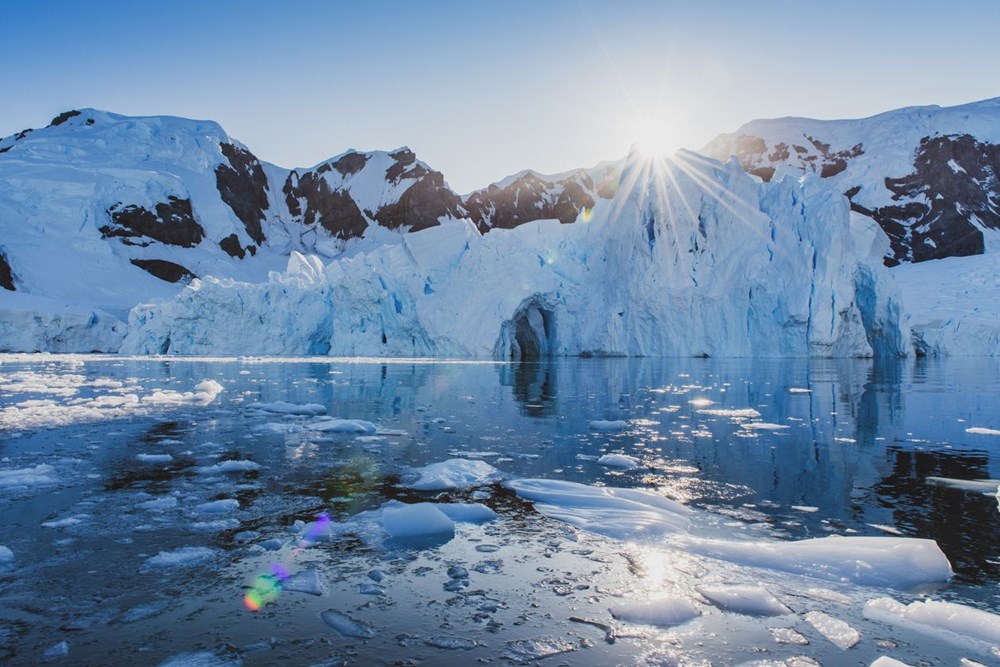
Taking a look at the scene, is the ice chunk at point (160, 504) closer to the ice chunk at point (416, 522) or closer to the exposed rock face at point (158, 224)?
the ice chunk at point (416, 522)

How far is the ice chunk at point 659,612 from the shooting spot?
10.1 feet

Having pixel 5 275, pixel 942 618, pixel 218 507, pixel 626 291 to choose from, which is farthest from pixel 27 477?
pixel 5 275

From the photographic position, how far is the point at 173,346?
131ft

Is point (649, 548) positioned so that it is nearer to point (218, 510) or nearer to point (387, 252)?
point (218, 510)

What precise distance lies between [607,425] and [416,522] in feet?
18.7

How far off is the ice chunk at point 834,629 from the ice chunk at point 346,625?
2171 mm

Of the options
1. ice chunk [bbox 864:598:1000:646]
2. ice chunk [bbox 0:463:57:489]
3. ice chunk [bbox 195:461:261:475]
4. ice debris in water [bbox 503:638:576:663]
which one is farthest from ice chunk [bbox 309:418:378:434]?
ice chunk [bbox 864:598:1000:646]

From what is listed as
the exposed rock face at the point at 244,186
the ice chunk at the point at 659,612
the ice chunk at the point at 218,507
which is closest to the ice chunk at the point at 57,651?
the ice chunk at the point at 218,507

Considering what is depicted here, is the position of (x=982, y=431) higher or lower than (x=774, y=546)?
higher

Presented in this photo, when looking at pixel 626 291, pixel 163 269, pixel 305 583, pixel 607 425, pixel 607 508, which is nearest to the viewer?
pixel 305 583

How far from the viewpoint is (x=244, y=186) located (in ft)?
281

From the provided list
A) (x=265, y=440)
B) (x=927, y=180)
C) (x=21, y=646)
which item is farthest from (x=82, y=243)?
(x=927, y=180)

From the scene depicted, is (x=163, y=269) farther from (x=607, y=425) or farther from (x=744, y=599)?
(x=744, y=599)

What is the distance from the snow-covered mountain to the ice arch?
42878 millimetres
